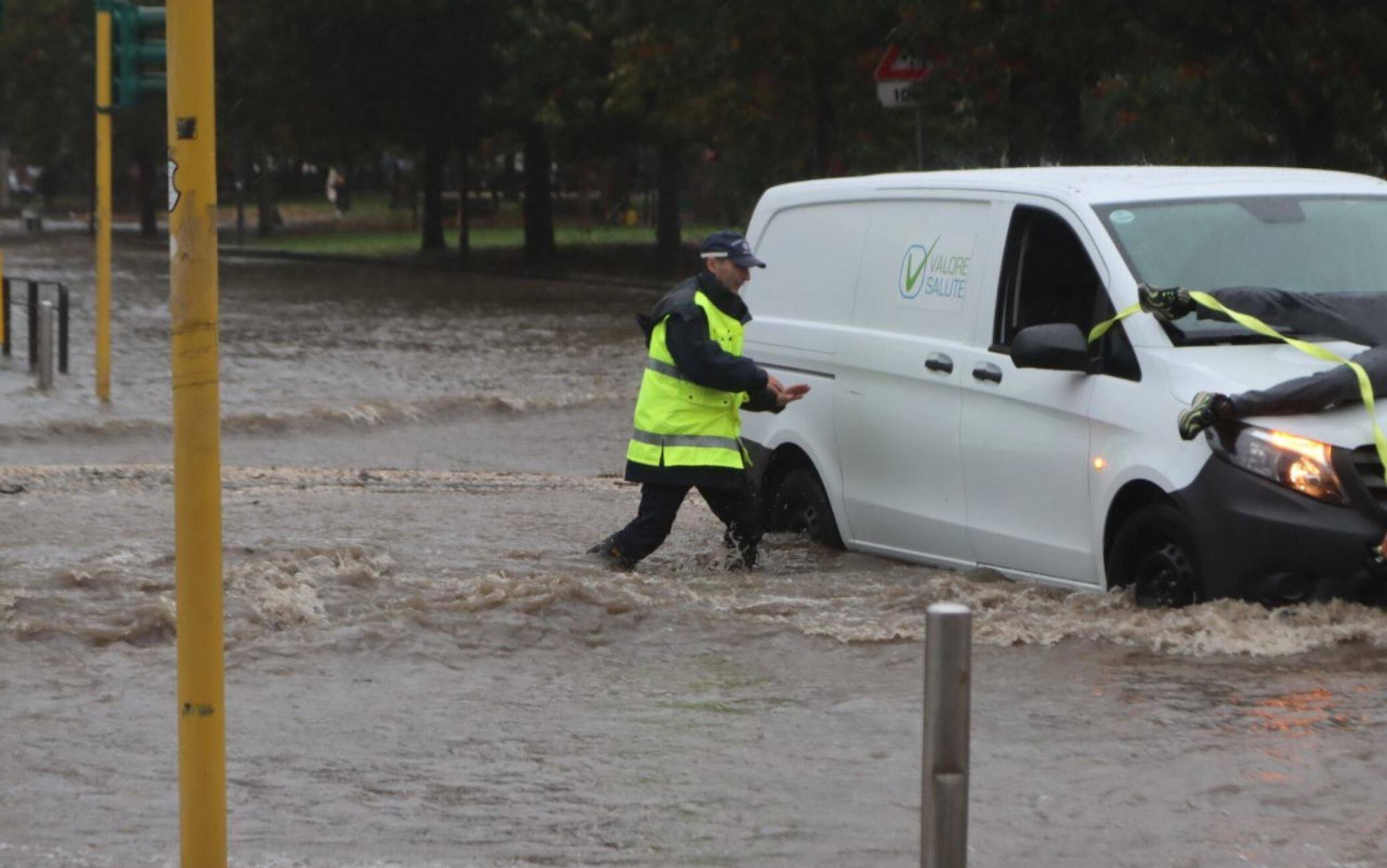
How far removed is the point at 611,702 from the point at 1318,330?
9.42ft

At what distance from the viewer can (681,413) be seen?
9836 millimetres

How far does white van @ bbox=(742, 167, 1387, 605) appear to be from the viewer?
764 centimetres

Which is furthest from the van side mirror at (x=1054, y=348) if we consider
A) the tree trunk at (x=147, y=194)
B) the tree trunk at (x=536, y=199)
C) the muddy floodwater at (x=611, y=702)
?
the tree trunk at (x=147, y=194)

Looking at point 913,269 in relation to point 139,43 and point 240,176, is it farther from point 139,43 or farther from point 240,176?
point 240,176

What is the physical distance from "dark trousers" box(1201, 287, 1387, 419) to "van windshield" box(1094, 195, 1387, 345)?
0.50ft

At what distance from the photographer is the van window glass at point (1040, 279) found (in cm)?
891

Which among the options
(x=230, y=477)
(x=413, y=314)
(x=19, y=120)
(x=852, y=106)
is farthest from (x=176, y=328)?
(x=19, y=120)

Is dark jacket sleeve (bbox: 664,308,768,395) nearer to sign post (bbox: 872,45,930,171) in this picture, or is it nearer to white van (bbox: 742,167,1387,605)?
white van (bbox: 742,167,1387,605)

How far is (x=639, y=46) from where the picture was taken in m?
37.2

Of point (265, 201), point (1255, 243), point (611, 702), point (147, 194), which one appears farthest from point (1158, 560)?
point (147, 194)

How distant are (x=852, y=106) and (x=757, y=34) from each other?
3549mm

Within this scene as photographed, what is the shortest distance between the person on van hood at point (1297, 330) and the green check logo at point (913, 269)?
4.55ft

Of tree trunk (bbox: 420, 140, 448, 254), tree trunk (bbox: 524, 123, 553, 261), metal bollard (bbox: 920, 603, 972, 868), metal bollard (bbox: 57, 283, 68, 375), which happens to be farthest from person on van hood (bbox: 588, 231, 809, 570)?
tree trunk (bbox: 420, 140, 448, 254)

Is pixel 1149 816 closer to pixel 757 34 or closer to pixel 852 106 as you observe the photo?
pixel 757 34
